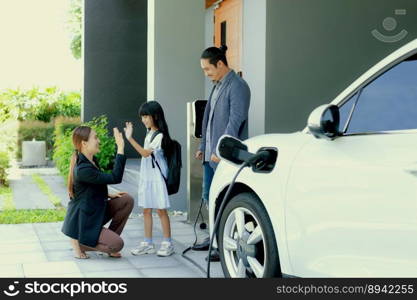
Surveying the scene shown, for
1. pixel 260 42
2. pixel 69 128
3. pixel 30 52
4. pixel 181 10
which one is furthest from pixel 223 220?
pixel 30 52

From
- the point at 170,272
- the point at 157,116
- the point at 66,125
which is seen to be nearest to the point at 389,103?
the point at 170,272

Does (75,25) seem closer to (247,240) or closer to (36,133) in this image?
(36,133)

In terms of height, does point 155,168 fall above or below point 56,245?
above

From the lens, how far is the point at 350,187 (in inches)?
137

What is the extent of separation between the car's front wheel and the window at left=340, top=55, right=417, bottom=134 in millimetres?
849

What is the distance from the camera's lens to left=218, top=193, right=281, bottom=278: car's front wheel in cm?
416

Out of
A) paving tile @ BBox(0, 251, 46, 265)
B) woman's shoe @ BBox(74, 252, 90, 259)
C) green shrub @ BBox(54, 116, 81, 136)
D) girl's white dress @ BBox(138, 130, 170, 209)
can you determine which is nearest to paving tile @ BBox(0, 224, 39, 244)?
paving tile @ BBox(0, 251, 46, 265)

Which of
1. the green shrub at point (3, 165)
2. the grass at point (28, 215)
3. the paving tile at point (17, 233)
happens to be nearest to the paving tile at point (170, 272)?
the paving tile at point (17, 233)

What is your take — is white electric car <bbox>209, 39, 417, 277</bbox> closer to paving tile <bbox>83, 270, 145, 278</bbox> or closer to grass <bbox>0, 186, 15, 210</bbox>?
paving tile <bbox>83, 270, 145, 278</bbox>

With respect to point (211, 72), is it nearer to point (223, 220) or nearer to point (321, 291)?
point (223, 220)

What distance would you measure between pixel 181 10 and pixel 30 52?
33253 millimetres

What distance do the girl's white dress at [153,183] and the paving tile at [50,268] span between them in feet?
2.83

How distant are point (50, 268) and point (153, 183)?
3.98 ft

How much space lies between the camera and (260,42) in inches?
299
